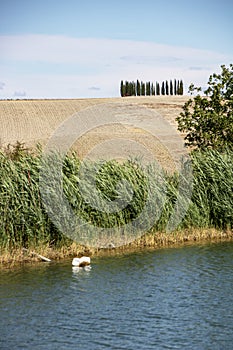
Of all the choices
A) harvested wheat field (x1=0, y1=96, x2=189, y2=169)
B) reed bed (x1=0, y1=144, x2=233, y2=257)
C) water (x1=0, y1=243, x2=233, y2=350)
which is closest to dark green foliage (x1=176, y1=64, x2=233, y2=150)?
reed bed (x1=0, y1=144, x2=233, y2=257)

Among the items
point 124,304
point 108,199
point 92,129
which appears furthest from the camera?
point 92,129

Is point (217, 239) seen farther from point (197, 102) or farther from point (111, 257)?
point (197, 102)

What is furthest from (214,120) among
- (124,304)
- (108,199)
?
(124,304)

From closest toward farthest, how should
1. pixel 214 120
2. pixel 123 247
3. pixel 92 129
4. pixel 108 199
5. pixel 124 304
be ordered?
pixel 124 304 < pixel 123 247 < pixel 108 199 < pixel 214 120 < pixel 92 129

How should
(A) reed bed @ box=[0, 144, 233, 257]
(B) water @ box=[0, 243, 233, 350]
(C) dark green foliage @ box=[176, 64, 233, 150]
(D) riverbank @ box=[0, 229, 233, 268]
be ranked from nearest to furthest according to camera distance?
(B) water @ box=[0, 243, 233, 350] < (D) riverbank @ box=[0, 229, 233, 268] < (A) reed bed @ box=[0, 144, 233, 257] < (C) dark green foliage @ box=[176, 64, 233, 150]

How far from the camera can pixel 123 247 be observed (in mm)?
19000

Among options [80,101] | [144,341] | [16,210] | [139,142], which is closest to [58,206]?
[16,210]

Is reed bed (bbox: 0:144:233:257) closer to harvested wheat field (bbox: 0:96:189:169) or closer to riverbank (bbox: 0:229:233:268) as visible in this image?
riverbank (bbox: 0:229:233:268)

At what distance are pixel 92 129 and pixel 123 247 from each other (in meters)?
39.3

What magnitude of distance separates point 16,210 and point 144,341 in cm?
755

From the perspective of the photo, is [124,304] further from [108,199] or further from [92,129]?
[92,129]

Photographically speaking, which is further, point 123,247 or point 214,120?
point 214,120

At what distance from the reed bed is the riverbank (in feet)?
0.12

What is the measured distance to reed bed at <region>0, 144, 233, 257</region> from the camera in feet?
57.9
